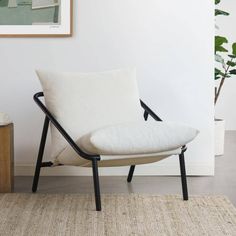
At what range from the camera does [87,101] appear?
10.9ft

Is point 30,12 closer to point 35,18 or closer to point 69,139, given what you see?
point 35,18

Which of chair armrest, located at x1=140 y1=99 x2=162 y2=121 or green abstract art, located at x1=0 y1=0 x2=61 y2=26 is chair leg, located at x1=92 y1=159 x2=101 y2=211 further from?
green abstract art, located at x1=0 y1=0 x2=61 y2=26

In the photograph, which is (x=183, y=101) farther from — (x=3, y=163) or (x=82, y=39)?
(x=3, y=163)

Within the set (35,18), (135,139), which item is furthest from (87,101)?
(35,18)

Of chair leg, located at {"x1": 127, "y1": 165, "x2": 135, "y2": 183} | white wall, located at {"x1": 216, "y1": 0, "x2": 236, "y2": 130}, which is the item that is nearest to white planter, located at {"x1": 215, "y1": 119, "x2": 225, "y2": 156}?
chair leg, located at {"x1": 127, "y1": 165, "x2": 135, "y2": 183}

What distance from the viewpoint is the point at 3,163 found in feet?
11.0

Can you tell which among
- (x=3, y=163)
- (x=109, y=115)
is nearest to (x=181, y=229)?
(x=109, y=115)

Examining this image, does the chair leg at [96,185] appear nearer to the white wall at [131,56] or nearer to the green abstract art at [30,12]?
the white wall at [131,56]

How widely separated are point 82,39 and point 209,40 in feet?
2.91

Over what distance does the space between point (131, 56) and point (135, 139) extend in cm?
114

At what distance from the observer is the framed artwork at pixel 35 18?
3834 millimetres

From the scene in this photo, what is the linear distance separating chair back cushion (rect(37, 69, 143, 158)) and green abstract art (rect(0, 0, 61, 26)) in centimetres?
66

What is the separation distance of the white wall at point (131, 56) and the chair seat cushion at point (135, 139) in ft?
2.94

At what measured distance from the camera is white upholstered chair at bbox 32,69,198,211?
9.55 ft
